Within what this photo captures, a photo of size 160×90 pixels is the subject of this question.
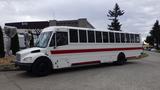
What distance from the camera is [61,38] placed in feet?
52.1

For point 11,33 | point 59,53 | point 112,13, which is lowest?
point 59,53

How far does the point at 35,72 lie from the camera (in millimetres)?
14359

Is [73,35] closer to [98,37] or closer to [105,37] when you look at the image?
[98,37]

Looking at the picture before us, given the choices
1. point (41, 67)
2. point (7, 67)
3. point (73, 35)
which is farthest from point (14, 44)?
point (41, 67)

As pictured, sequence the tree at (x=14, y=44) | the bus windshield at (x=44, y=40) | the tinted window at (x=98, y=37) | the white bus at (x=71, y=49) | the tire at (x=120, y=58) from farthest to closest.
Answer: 1. the tree at (x=14, y=44)
2. the tire at (x=120, y=58)
3. the tinted window at (x=98, y=37)
4. the bus windshield at (x=44, y=40)
5. the white bus at (x=71, y=49)

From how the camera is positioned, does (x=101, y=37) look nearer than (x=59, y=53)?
No

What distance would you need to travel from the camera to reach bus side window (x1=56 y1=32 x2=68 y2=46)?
15.7 m

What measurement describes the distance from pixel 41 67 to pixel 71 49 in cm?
257

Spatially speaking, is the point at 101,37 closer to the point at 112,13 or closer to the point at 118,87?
the point at 118,87

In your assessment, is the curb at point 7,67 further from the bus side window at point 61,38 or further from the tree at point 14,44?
the tree at point 14,44

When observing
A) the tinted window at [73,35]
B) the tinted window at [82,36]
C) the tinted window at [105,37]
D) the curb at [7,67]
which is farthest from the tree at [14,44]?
the tinted window at [73,35]

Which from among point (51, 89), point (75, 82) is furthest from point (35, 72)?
point (51, 89)

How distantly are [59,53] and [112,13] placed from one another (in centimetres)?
6800

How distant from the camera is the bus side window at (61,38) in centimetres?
1571
